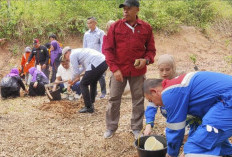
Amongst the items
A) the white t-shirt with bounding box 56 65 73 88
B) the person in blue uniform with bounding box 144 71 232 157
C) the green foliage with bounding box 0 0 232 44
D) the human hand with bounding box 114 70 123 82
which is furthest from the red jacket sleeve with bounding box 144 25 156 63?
the green foliage with bounding box 0 0 232 44

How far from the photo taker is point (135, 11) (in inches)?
146

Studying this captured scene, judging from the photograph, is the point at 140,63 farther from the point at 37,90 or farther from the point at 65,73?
the point at 37,90

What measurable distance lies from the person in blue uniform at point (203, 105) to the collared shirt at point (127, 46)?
139cm

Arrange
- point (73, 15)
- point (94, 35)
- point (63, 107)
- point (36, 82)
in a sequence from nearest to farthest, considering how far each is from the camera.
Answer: point (63, 107) → point (94, 35) → point (36, 82) → point (73, 15)

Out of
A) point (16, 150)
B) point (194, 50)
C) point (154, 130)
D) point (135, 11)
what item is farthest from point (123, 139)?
point (194, 50)

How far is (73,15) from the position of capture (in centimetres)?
1289

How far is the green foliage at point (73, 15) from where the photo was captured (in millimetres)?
12469

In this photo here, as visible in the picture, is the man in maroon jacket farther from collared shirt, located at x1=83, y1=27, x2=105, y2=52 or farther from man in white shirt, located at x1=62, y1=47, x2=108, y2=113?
collared shirt, located at x1=83, y1=27, x2=105, y2=52

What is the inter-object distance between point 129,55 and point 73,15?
963 cm

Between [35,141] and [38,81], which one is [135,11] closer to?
[35,141]

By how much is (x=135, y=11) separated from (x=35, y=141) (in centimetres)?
232

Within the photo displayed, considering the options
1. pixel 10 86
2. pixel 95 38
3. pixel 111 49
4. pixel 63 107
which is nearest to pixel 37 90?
pixel 10 86

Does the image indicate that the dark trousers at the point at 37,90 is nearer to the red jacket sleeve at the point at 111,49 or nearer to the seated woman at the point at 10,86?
the seated woman at the point at 10,86

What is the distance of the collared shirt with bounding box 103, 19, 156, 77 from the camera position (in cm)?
378
